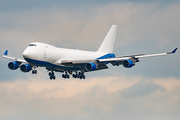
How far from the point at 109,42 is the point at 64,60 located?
934 inches

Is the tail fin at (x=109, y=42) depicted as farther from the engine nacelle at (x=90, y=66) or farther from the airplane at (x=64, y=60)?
the engine nacelle at (x=90, y=66)

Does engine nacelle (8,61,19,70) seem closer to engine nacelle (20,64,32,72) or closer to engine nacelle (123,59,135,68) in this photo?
engine nacelle (20,64,32,72)

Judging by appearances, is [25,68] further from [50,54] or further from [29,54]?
[29,54]

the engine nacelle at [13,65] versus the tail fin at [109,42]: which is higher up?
the tail fin at [109,42]

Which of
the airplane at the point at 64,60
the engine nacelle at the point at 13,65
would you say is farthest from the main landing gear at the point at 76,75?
the engine nacelle at the point at 13,65

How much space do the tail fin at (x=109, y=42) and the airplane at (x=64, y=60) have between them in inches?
195

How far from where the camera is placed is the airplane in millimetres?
106812

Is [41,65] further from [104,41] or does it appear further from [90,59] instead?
[104,41]

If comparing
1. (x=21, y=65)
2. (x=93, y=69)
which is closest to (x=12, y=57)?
(x=21, y=65)

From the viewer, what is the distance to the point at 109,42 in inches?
5162

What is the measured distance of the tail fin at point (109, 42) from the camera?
128m

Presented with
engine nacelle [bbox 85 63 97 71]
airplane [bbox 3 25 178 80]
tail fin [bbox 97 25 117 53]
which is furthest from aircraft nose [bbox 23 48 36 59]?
tail fin [bbox 97 25 117 53]

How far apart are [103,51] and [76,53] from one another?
47.1 ft

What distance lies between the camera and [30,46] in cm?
10694
